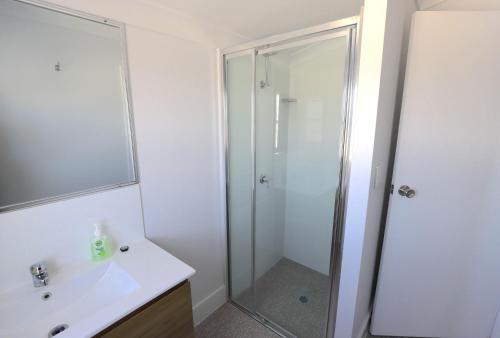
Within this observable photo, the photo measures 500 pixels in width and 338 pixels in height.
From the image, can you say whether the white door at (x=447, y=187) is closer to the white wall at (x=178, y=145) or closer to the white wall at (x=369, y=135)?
the white wall at (x=369, y=135)

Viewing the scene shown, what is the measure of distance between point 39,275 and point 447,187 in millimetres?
2153

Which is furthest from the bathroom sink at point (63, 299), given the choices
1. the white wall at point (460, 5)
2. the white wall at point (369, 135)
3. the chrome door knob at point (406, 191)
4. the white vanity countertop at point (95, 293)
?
the white wall at point (460, 5)

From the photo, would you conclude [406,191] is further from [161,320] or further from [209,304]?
[209,304]

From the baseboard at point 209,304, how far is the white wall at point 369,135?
38.3 inches

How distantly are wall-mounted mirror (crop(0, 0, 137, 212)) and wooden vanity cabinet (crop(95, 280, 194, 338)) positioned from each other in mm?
642

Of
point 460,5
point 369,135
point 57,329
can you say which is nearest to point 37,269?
point 57,329

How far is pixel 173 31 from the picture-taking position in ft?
4.68

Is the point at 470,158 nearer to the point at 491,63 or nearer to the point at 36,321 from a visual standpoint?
the point at 491,63

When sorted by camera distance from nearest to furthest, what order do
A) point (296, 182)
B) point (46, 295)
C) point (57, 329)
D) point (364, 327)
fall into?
point (57, 329) < point (46, 295) < point (364, 327) < point (296, 182)

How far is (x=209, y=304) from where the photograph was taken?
1.96 metres

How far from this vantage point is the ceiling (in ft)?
4.60

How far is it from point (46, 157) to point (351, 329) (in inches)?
71.9

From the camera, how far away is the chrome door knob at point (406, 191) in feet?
4.91

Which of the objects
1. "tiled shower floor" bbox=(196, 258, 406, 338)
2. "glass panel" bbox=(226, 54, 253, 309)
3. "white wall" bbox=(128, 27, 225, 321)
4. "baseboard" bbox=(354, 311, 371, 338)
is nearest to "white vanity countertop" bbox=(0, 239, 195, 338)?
"white wall" bbox=(128, 27, 225, 321)
